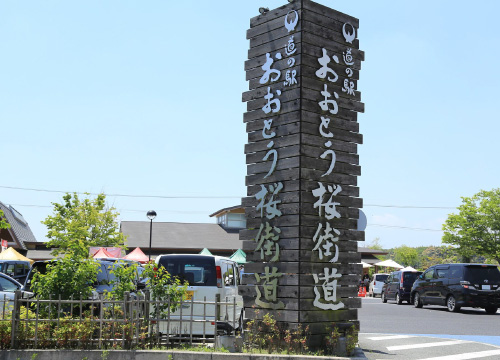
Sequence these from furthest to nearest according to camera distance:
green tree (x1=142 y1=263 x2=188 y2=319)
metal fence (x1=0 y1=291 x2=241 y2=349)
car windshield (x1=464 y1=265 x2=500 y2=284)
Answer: car windshield (x1=464 y1=265 x2=500 y2=284) < green tree (x1=142 y1=263 x2=188 y2=319) < metal fence (x1=0 y1=291 x2=241 y2=349)

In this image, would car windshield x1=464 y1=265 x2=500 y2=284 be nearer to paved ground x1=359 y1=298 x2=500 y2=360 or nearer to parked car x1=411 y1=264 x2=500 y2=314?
parked car x1=411 y1=264 x2=500 y2=314

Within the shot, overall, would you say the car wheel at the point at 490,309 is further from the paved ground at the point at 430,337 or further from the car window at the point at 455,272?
the paved ground at the point at 430,337

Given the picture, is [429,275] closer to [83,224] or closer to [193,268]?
[193,268]

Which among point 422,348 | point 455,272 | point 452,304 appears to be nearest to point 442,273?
point 455,272

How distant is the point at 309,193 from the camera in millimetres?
9688

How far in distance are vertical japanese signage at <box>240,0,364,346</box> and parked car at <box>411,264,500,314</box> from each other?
566 inches

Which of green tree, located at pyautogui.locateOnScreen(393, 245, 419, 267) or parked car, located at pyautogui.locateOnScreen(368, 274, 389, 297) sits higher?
green tree, located at pyautogui.locateOnScreen(393, 245, 419, 267)

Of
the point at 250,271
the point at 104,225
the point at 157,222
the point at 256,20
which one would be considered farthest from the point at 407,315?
the point at 157,222

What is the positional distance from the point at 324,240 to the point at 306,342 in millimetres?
1723

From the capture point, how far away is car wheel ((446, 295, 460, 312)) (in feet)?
76.6

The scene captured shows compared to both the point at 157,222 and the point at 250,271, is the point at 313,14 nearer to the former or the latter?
the point at 250,271

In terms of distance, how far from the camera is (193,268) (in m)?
12.6

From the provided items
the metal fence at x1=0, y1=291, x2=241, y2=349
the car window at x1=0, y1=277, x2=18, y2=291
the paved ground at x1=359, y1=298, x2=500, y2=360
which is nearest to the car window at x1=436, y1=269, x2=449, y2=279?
the paved ground at x1=359, y1=298, x2=500, y2=360

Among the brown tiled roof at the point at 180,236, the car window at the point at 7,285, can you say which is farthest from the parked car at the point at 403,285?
the brown tiled roof at the point at 180,236
